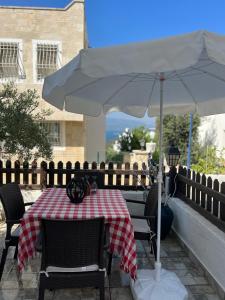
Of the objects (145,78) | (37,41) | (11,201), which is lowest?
(11,201)

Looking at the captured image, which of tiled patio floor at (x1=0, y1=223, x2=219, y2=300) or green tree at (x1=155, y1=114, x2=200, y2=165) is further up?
green tree at (x1=155, y1=114, x2=200, y2=165)

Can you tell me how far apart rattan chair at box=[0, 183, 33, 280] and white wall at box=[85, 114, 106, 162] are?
13069mm

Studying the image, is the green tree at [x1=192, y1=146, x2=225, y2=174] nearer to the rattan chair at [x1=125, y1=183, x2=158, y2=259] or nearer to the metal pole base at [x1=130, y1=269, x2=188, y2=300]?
the rattan chair at [x1=125, y1=183, x2=158, y2=259]

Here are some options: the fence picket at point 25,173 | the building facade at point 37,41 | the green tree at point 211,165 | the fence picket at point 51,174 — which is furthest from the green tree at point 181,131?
the fence picket at point 25,173

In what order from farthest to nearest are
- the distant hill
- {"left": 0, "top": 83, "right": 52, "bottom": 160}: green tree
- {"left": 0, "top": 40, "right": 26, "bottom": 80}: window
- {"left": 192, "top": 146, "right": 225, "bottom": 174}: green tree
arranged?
1. {"left": 0, "top": 40, "right": 26, "bottom": 80}: window
2. {"left": 192, "top": 146, "right": 225, "bottom": 174}: green tree
3. the distant hill
4. {"left": 0, "top": 83, "right": 52, "bottom": 160}: green tree

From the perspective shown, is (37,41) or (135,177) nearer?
(135,177)

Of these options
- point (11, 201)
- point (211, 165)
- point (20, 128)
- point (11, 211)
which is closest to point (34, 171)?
point (20, 128)

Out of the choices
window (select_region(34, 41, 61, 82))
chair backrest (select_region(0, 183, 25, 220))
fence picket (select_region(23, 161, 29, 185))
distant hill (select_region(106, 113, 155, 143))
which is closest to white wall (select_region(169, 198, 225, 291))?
distant hill (select_region(106, 113, 155, 143))

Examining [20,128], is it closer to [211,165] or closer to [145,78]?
[145,78]

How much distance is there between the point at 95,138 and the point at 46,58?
20.1 ft

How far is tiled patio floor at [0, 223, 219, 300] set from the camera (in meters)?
→ 2.93

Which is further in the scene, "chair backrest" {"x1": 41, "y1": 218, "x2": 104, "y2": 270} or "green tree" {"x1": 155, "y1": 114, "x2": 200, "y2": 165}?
"green tree" {"x1": 155, "y1": 114, "x2": 200, "y2": 165}

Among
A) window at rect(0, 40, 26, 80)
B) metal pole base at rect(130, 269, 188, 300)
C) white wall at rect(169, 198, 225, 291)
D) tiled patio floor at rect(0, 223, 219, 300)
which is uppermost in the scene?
window at rect(0, 40, 26, 80)

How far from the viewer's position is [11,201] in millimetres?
3451
